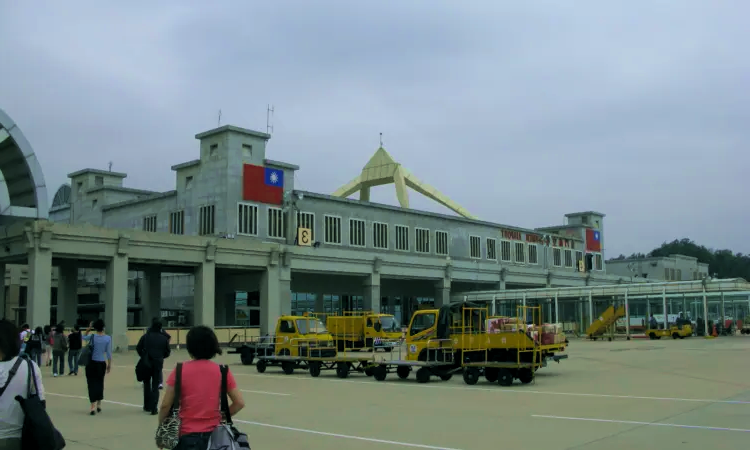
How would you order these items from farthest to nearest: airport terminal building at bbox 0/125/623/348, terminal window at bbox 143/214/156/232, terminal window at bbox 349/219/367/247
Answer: terminal window at bbox 349/219/367/247 < terminal window at bbox 143/214/156/232 < airport terminal building at bbox 0/125/623/348

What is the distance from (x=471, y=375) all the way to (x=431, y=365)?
1229 millimetres

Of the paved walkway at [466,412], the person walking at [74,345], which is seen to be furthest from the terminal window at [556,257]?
the person walking at [74,345]

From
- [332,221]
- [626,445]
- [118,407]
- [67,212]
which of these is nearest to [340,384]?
[118,407]

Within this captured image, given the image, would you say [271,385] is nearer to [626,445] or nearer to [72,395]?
[72,395]

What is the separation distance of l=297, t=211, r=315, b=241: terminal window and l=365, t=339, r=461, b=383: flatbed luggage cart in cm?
3285

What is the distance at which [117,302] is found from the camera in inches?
1597

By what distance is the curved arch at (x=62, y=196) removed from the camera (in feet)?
267

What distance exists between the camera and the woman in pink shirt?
5.84 m

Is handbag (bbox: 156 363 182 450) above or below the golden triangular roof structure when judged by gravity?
below

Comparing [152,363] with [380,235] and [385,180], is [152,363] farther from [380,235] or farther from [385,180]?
[385,180]

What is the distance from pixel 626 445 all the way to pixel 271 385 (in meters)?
12.8

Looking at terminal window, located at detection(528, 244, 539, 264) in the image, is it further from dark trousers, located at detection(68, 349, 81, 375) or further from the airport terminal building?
dark trousers, located at detection(68, 349, 81, 375)

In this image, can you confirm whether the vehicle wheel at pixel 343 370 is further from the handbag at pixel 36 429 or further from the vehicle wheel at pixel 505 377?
the handbag at pixel 36 429

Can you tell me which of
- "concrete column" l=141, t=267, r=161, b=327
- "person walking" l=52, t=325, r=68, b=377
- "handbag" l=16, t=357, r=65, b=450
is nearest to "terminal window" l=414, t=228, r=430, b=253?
"concrete column" l=141, t=267, r=161, b=327
